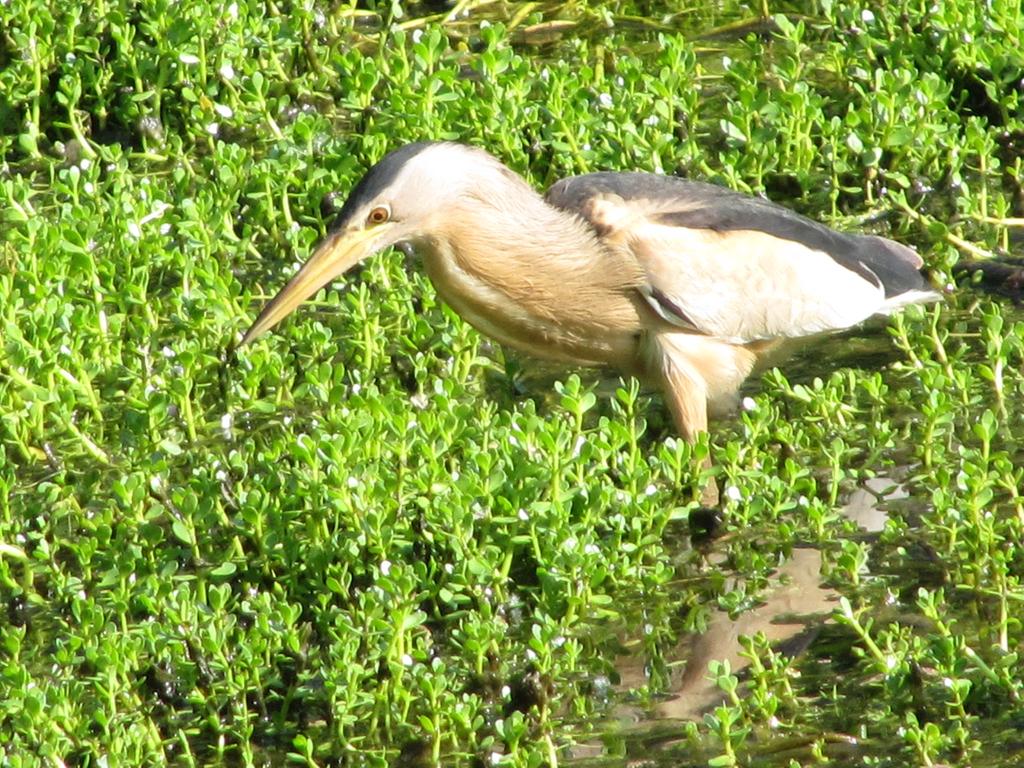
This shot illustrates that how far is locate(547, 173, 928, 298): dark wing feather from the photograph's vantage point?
5.68 metres

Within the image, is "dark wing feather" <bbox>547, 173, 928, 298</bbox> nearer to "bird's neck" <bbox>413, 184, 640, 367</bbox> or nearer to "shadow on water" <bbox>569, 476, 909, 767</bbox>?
"bird's neck" <bbox>413, 184, 640, 367</bbox>

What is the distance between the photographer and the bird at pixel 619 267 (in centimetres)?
524

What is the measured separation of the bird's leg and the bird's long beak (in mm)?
1014

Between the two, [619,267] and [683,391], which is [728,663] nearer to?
[683,391]

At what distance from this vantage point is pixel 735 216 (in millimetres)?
5734

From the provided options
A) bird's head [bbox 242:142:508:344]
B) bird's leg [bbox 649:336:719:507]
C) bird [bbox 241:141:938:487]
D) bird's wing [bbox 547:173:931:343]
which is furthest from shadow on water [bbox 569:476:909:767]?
bird's head [bbox 242:142:508:344]

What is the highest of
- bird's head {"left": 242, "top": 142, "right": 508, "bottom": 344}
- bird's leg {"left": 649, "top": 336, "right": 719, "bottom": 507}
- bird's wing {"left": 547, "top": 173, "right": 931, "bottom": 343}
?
bird's head {"left": 242, "top": 142, "right": 508, "bottom": 344}

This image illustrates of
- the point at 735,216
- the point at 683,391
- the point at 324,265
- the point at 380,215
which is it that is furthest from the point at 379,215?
the point at 735,216

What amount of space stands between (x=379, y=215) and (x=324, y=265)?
22 centimetres

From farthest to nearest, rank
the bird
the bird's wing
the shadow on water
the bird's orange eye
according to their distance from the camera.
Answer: the bird's wing
the bird
the bird's orange eye
the shadow on water

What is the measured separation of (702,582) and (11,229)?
3178 millimetres

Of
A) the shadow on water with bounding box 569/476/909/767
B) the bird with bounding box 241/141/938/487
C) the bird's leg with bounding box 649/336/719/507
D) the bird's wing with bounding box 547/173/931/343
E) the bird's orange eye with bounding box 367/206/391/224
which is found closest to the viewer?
the shadow on water with bounding box 569/476/909/767

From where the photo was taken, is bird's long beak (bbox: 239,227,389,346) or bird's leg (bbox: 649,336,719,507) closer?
bird's long beak (bbox: 239,227,389,346)

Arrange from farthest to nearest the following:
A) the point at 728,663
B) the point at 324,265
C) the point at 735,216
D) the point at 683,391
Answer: the point at 735,216 → the point at 683,391 → the point at 324,265 → the point at 728,663
